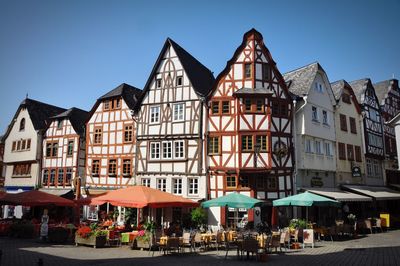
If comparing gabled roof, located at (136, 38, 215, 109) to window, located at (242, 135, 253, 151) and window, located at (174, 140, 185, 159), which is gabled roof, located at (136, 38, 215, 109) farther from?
window, located at (242, 135, 253, 151)

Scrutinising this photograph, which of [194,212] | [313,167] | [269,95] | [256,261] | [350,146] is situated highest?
[269,95]

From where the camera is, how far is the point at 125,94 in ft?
93.6

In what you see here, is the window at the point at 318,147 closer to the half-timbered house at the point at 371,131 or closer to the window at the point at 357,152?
the window at the point at 357,152

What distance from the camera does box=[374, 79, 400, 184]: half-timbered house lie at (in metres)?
33.8

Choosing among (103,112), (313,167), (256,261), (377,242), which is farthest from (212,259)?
(103,112)

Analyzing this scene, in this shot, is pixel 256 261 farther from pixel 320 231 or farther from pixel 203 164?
pixel 203 164

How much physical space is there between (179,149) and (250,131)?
5.29 m

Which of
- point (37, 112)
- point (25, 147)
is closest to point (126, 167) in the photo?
point (25, 147)

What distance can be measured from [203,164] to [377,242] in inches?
444

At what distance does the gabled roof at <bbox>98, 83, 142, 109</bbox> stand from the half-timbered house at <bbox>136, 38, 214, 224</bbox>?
2146 millimetres

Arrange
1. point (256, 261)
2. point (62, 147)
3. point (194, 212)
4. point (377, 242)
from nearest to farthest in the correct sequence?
1. point (256, 261)
2. point (377, 242)
3. point (194, 212)
4. point (62, 147)

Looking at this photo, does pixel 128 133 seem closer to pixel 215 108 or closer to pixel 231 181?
pixel 215 108

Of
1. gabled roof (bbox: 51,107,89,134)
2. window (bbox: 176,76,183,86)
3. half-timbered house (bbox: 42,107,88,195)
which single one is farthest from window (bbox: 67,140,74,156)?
window (bbox: 176,76,183,86)

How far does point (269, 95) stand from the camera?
2275cm
